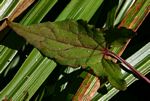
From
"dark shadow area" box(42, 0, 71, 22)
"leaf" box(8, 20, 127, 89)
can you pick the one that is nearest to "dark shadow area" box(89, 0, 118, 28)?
"dark shadow area" box(42, 0, 71, 22)

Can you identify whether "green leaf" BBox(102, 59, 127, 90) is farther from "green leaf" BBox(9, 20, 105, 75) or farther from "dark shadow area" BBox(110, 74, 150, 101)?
"dark shadow area" BBox(110, 74, 150, 101)

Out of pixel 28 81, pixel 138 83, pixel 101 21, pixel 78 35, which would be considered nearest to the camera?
pixel 78 35

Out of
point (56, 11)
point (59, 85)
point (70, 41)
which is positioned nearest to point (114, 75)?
point (70, 41)

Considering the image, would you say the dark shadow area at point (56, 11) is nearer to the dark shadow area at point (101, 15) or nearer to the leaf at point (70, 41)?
the dark shadow area at point (101, 15)

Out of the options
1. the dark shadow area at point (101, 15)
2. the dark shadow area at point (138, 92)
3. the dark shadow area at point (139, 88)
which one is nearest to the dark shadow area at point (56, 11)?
the dark shadow area at point (101, 15)

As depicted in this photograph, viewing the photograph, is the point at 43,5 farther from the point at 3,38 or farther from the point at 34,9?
the point at 3,38

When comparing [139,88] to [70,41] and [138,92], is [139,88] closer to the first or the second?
[138,92]

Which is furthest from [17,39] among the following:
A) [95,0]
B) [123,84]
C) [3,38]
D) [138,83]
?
[138,83]
